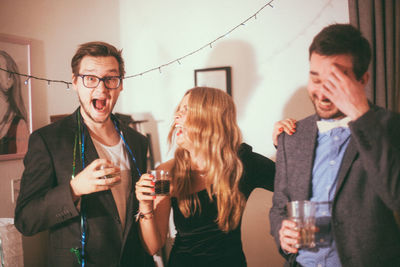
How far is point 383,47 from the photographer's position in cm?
198

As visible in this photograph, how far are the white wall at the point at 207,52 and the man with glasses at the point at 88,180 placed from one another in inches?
33.1

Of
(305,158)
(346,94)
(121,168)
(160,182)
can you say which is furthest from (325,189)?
(121,168)

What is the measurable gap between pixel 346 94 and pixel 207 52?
1884mm

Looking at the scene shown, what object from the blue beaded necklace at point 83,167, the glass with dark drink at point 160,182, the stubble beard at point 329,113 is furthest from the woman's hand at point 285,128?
the blue beaded necklace at point 83,167

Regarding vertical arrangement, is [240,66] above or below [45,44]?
below

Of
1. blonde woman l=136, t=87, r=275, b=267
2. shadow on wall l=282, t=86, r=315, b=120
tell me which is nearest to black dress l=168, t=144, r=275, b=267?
blonde woman l=136, t=87, r=275, b=267

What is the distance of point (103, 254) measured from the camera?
168cm

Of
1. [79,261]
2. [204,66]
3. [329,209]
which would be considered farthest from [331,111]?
[204,66]

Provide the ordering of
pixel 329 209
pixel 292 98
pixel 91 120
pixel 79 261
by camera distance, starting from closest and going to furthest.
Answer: pixel 329 209, pixel 79 261, pixel 91 120, pixel 292 98

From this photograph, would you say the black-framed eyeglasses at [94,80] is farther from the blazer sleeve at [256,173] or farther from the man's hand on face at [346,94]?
the man's hand on face at [346,94]

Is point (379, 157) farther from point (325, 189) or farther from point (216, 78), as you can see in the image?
point (216, 78)

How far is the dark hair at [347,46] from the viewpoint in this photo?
1.33m

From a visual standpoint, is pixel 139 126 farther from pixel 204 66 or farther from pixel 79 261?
pixel 79 261

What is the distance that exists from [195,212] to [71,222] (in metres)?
0.70
